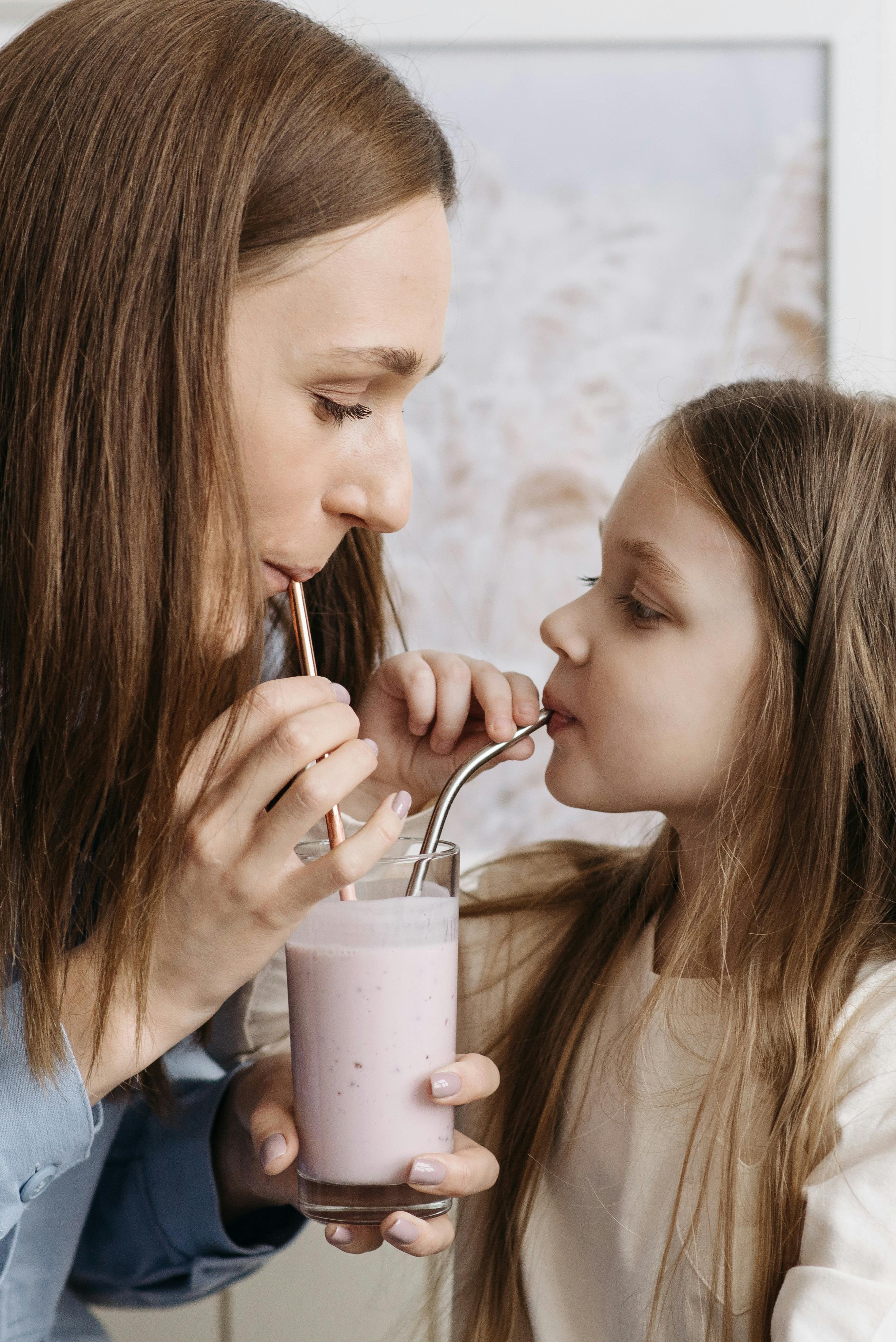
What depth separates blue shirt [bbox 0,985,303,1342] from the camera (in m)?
1.06

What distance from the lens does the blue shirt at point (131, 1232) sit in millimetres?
1061

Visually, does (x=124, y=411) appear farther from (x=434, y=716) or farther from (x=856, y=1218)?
(x=856, y=1218)

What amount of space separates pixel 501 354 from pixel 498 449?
135 mm

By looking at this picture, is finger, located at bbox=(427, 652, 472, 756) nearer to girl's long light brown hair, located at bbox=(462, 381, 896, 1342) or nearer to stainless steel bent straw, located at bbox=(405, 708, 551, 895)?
stainless steel bent straw, located at bbox=(405, 708, 551, 895)

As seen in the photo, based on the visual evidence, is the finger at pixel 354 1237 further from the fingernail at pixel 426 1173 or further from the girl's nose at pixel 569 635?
the girl's nose at pixel 569 635

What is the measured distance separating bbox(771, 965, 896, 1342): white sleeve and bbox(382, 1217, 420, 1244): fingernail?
9.8 inches

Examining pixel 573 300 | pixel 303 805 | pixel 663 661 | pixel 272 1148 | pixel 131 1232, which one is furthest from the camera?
pixel 573 300

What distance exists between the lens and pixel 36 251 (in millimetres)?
819

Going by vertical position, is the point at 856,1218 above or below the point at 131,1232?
above

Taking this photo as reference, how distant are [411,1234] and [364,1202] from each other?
0.14ft

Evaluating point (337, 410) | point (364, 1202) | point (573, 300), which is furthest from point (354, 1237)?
point (573, 300)

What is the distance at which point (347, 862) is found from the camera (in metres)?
0.77

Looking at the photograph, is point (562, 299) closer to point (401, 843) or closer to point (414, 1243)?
point (401, 843)

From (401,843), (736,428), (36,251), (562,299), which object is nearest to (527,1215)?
(401,843)
